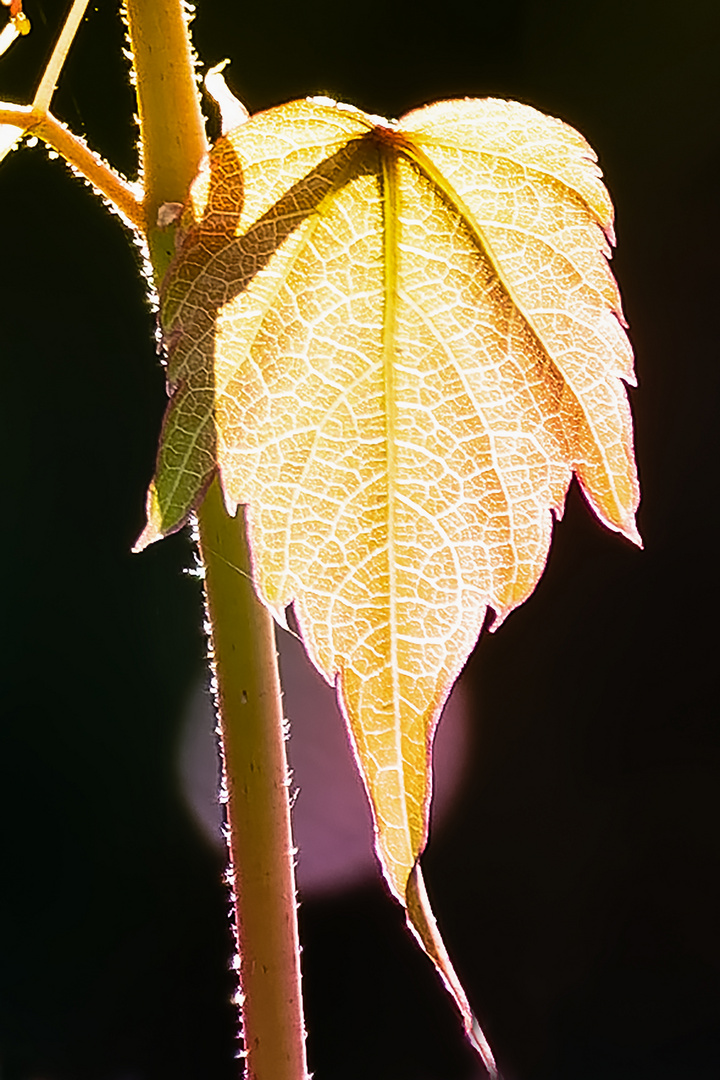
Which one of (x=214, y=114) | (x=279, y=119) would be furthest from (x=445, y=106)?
(x=214, y=114)

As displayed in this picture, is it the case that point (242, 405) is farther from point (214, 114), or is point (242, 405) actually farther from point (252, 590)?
point (214, 114)

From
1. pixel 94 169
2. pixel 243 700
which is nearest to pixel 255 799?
pixel 243 700

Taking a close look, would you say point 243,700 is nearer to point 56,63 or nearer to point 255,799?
point 255,799

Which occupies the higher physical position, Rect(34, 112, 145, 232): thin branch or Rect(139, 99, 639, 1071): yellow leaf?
Rect(34, 112, 145, 232): thin branch

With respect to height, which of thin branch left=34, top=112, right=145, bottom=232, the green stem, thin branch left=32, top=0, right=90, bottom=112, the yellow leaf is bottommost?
the green stem
